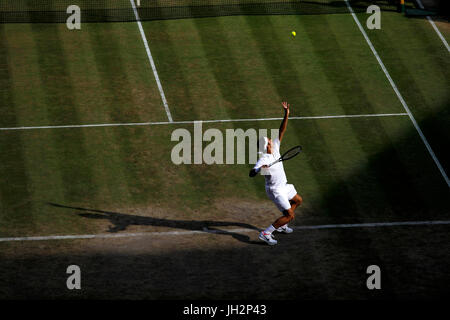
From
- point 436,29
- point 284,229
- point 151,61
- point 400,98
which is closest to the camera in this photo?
point 284,229

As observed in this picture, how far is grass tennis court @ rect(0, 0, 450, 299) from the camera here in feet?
62.9

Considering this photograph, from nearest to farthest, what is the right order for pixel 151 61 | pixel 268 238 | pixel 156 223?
1. pixel 268 238
2. pixel 156 223
3. pixel 151 61

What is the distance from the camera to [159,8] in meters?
32.1

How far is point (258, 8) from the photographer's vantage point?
106 feet

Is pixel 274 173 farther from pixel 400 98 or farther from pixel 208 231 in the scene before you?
pixel 400 98

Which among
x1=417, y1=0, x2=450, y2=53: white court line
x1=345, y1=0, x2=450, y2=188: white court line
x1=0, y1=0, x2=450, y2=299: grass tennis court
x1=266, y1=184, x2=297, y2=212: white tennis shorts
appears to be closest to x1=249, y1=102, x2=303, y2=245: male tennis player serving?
x1=266, y1=184, x2=297, y2=212: white tennis shorts

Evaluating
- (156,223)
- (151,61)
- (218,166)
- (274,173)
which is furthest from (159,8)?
(274,173)

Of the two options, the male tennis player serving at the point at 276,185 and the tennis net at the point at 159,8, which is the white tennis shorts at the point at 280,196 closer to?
the male tennis player serving at the point at 276,185

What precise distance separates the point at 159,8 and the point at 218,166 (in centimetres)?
A: 1013

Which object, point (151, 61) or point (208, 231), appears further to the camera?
point (151, 61)

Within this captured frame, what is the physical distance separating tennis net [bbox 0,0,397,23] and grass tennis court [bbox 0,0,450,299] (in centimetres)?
61

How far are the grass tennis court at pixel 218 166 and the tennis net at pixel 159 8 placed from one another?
61 cm
